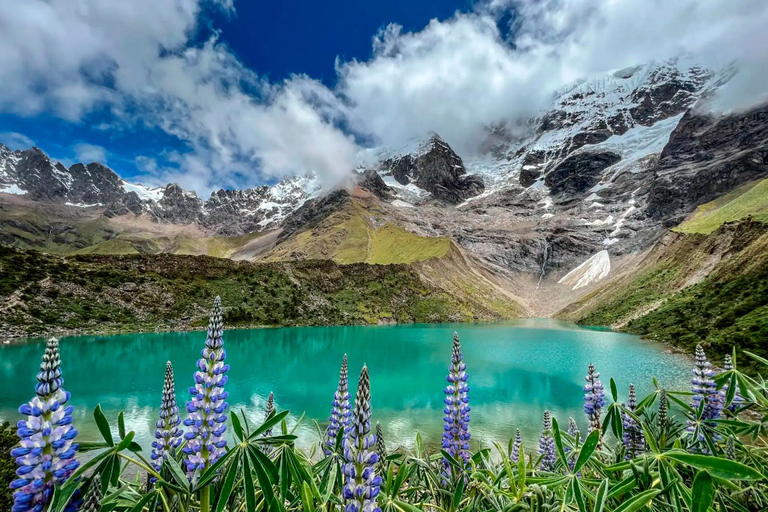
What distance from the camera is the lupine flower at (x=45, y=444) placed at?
2471 mm

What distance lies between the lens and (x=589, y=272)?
175m

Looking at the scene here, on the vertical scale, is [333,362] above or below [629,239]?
below

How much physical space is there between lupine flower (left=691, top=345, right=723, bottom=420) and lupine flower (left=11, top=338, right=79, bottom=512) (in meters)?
6.50

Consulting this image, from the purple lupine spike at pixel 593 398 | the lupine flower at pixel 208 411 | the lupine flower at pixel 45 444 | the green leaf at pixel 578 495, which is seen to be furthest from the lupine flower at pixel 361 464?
the purple lupine spike at pixel 593 398

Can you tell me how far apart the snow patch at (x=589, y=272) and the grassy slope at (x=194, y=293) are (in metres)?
68.1

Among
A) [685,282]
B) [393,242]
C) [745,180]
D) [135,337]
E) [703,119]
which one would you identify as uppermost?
[703,119]

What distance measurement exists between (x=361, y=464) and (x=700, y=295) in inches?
2825

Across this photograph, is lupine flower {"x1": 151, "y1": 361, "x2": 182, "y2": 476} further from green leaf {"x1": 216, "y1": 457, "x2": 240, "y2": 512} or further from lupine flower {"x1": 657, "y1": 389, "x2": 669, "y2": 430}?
lupine flower {"x1": 657, "y1": 389, "x2": 669, "y2": 430}

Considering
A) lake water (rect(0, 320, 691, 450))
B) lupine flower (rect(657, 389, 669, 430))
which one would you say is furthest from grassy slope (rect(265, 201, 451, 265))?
lupine flower (rect(657, 389, 669, 430))

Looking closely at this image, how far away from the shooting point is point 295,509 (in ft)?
10.8

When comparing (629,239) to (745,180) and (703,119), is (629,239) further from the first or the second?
(703,119)

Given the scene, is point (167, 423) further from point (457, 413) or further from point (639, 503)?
point (639, 503)

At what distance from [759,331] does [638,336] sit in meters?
42.7

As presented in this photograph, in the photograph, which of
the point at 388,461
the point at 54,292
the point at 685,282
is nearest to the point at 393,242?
the point at 685,282
